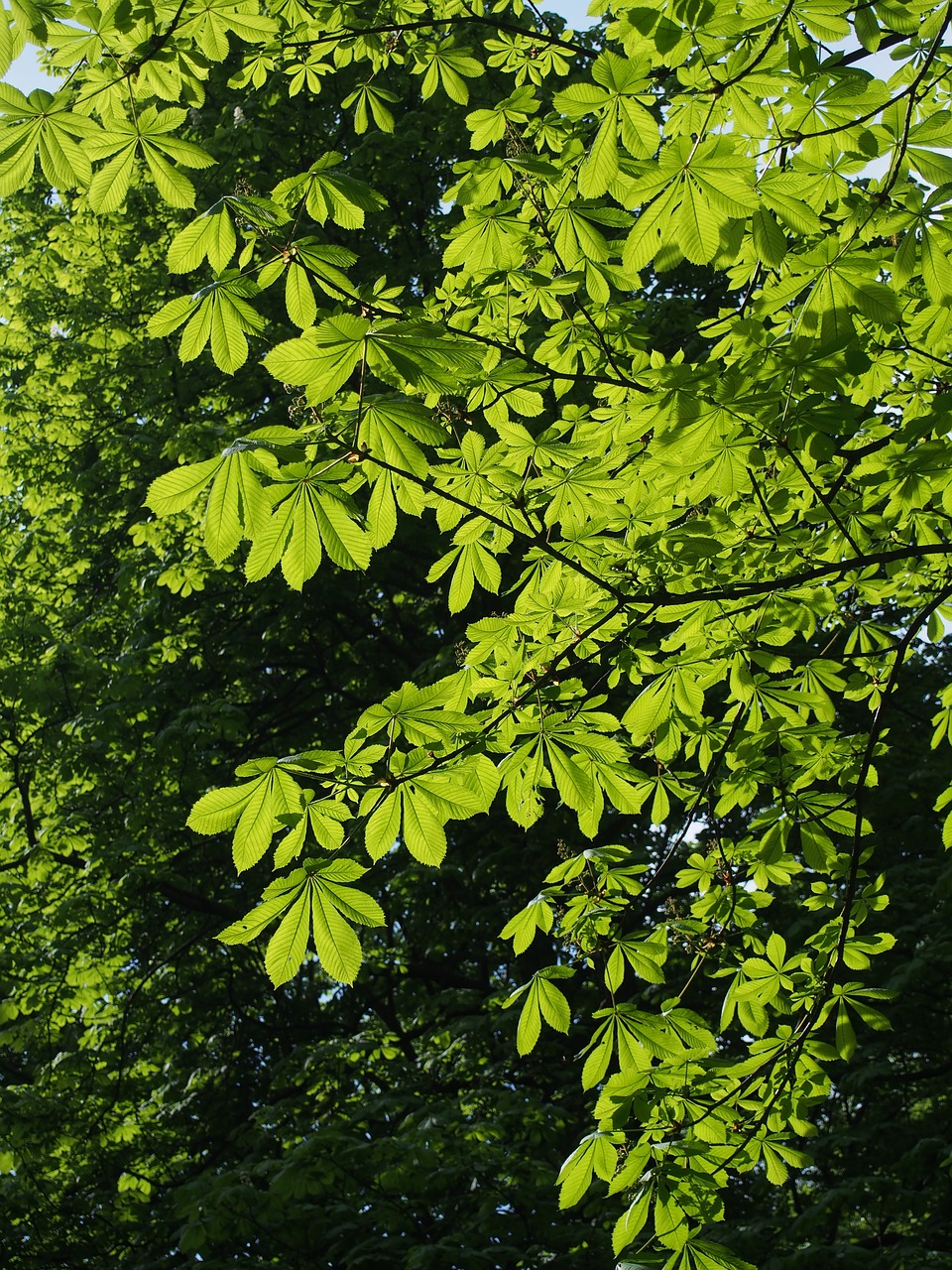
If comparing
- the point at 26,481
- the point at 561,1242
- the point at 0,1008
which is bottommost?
the point at 561,1242

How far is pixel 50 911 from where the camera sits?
677 cm

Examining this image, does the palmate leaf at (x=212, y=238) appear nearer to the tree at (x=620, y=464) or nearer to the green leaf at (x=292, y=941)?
the tree at (x=620, y=464)

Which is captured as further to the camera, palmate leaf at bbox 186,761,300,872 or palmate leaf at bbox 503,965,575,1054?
palmate leaf at bbox 503,965,575,1054

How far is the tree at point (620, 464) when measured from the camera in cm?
193

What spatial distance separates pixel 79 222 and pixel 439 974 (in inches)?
271

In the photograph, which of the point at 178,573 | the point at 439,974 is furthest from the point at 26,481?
the point at 439,974

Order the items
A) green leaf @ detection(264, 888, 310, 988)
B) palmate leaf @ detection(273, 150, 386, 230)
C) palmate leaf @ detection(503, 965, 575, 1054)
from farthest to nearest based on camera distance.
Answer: palmate leaf @ detection(503, 965, 575, 1054) → palmate leaf @ detection(273, 150, 386, 230) → green leaf @ detection(264, 888, 310, 988)

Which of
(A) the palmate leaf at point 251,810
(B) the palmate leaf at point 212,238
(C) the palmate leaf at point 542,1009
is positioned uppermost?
(B) the palmate leaf at point 212,238

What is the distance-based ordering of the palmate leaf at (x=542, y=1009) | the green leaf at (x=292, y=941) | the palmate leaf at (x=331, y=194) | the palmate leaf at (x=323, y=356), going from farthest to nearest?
the palmate leaf at (x=542, y=1009) → the palmate leaf at (x=331, y=194) → the green leaf at (x=292, y=941) → the palmate leaf at (x=323, y=356)

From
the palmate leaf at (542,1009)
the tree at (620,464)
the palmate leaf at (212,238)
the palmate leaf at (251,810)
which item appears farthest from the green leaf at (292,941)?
the palmate leaf at (212,238)

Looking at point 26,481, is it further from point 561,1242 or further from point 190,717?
point 561,1242

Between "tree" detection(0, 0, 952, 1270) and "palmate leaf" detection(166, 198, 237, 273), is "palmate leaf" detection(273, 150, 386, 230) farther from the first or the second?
"palmate leaf" detection(166, 198, 237, 273)

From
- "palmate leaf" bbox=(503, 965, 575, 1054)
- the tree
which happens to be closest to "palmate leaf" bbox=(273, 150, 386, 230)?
the tree

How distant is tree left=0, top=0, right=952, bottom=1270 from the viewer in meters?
1.93
